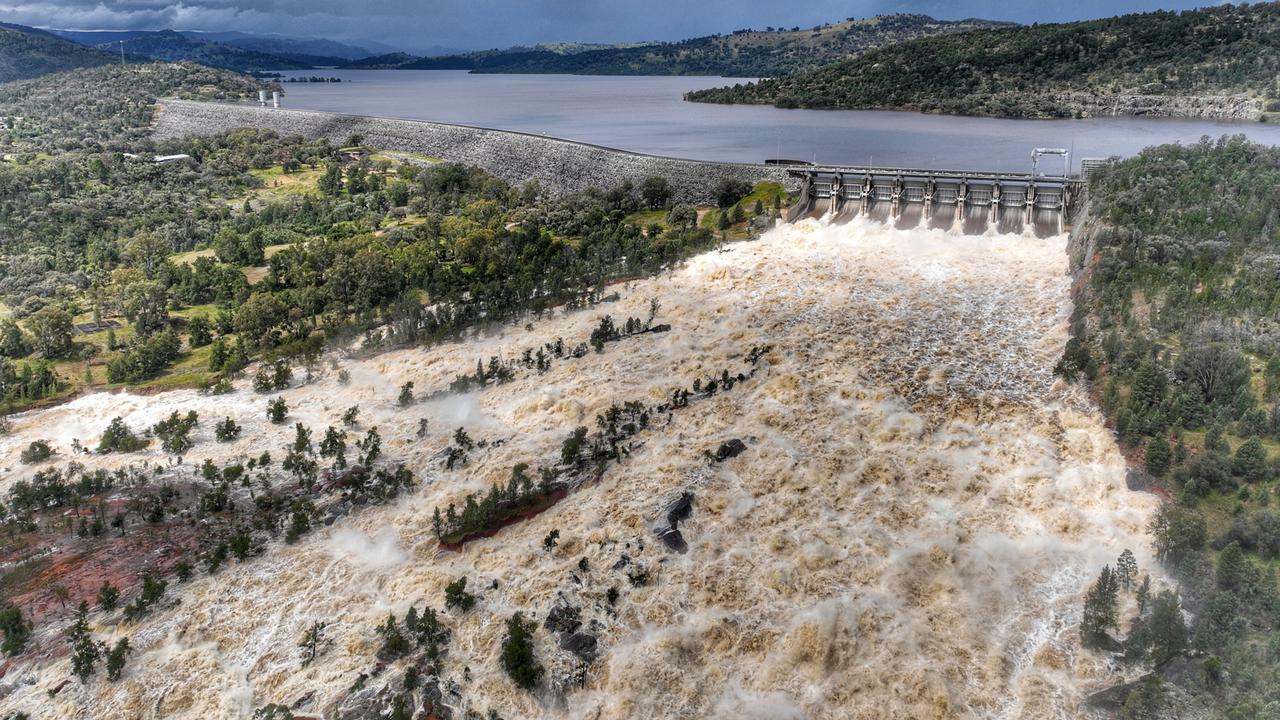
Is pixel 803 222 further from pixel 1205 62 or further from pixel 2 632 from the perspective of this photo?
pixel 1205 62

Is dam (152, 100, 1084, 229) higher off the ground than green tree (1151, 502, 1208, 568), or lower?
higher

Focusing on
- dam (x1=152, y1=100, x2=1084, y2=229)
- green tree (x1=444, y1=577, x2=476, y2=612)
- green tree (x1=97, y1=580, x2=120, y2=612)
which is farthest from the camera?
dam (x1=152, y1=100, x2=1084, y2=229)

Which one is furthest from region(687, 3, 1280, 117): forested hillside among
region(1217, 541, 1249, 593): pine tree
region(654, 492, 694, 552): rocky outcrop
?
region(654, 492, 694, 552): rocky outcrop

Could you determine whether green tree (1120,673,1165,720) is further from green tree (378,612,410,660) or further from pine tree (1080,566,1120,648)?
green tree (378,612,410,660)

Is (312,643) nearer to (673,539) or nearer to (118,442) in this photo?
(673,539)

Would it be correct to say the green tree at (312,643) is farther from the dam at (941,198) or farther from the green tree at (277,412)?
the dam at (941,198)

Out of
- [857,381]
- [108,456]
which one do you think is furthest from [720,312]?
[108,456]
